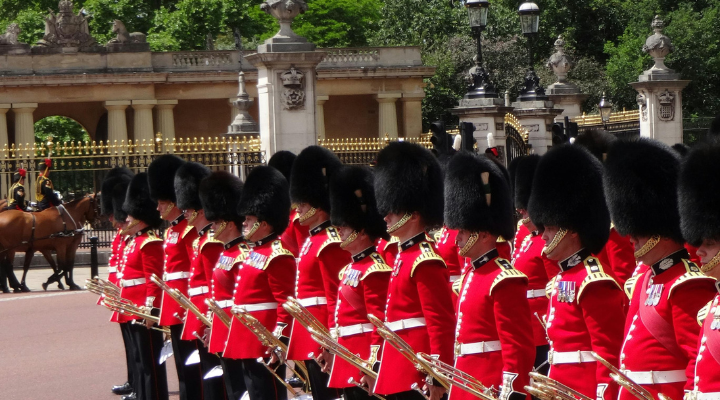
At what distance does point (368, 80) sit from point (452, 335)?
110 feet

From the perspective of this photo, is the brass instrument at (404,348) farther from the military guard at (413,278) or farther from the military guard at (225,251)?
the military guard at (225,251)

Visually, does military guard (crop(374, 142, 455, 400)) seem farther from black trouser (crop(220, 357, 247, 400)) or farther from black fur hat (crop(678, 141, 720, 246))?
black trouser (crop(220, 357, 247, 400))

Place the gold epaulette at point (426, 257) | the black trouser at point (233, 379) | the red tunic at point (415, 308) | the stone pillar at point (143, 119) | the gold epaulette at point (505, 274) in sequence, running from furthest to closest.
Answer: the stone pillar at point (143, 119) → the black trouser at point (233, 379) → the gold epaulette at point (426, 257) → the red tunic at point (415, 308) → the gold epaulette at point (505, 274)

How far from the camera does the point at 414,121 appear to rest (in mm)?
39219

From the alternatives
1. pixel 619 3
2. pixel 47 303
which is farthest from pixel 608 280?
pixel 619 3

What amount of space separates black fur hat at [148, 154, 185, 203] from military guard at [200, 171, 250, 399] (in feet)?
3.57

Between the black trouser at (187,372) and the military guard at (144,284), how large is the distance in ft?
1.17

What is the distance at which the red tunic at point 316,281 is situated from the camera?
20.6ft

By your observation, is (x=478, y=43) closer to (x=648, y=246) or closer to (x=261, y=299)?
(x=261, y=299)

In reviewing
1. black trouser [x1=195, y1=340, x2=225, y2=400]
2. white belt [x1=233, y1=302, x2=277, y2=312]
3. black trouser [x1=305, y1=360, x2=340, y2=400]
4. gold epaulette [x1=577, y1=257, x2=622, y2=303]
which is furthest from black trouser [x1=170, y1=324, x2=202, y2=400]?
gold epaulette [x1=577, y1=257, x2=622, y2=303]

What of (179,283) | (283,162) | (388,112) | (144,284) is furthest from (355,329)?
(388,112)

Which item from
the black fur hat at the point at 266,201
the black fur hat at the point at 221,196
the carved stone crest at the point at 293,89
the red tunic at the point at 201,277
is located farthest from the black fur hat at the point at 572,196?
the carved stone crest at the point at 293,89

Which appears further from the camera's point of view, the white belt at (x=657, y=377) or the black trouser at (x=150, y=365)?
the black trouser at (x=150, y=365)

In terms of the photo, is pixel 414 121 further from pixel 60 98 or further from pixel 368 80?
pixel 60 98
